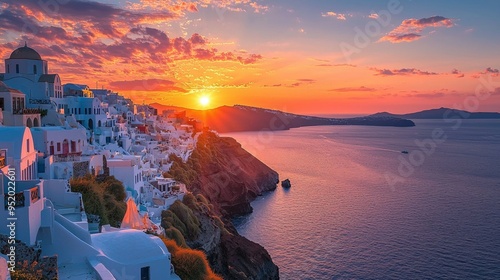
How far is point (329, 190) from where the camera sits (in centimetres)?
5603

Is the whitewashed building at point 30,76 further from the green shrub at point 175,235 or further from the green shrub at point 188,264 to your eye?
the green shrub at point 188,264

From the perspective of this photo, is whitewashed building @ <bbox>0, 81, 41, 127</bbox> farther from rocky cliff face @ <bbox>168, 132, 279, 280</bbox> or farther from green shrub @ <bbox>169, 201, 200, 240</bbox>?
rocky cliff face @ <bbox>168, 132, 279, 280</bbox>

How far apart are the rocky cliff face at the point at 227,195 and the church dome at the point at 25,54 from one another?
1459 centimetres

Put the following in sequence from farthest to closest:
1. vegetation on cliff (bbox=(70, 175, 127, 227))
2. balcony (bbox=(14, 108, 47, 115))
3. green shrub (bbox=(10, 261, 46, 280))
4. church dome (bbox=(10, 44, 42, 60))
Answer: church dome (bbox=(10, 44, 42, 60))
balcony (bbox=(14, 108, 47, 115))
vegetation on cliff (bbox=(70, 175, 127, 227))
green shrub (bbox=(10, 261, 46, 280))

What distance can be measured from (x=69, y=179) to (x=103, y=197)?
1727 millimetres

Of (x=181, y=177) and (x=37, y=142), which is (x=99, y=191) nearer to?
(x=37, y=142)

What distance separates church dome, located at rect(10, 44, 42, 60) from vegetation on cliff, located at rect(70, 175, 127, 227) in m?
16.0

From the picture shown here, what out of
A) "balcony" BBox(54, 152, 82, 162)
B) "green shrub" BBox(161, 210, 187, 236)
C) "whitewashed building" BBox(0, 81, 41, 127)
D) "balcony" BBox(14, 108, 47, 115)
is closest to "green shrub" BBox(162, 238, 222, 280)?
"green shrub" BBox(161, 210, 187, 236)

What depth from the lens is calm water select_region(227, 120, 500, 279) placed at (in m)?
31.1

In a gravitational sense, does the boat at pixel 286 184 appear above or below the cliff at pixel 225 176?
below

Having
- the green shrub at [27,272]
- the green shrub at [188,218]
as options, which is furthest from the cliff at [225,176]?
the green shrub at [27,272]

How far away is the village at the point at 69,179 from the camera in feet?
33.3

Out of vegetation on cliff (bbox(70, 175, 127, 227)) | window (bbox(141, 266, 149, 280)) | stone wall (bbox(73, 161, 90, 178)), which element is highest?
stone wall (bbox(73, 161, 90, 178))

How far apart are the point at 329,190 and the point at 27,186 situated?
48.9 m
